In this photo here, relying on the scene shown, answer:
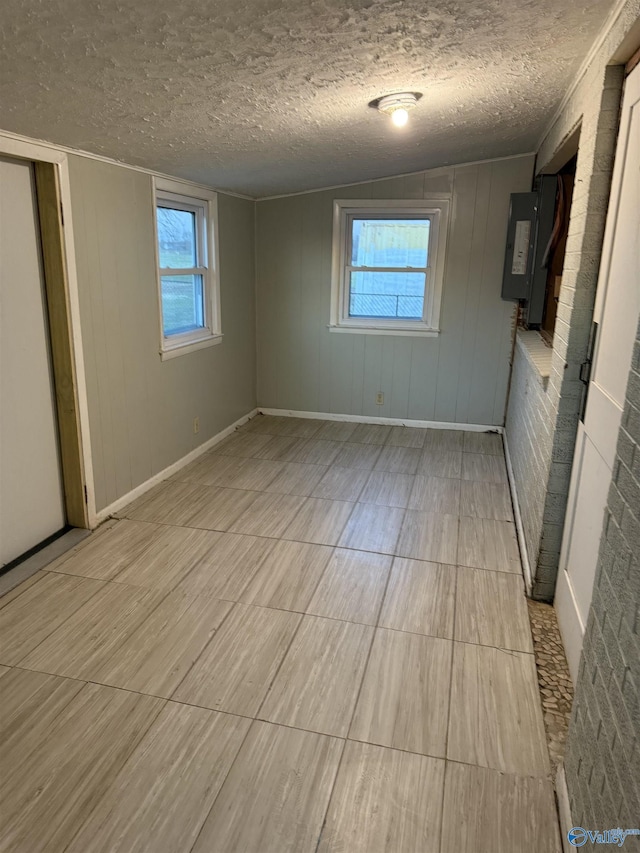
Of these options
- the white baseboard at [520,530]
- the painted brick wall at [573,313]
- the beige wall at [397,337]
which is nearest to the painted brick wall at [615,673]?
the painted brick wall at [573,313]

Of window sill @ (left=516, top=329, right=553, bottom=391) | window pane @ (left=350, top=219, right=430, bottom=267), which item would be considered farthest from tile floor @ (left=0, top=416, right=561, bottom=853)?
window pane @ (left=350, top=219, right=430, bottom=267)

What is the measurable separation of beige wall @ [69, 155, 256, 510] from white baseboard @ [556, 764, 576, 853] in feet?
8.51

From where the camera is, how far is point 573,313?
89.9 inches

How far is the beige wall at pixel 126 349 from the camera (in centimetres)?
302

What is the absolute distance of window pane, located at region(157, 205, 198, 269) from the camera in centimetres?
386

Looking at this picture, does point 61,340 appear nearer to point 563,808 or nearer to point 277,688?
point 277,688

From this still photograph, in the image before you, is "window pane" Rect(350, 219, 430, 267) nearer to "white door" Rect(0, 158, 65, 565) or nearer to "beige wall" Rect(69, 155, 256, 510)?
"beige wall" Rect(69, 155, 256, 510)

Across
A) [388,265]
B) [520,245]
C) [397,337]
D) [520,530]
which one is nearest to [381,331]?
[397,337]

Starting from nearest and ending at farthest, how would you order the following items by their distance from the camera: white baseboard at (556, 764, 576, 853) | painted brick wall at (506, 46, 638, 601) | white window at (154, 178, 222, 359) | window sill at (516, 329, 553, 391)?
1. white baseboard at (556, 764, 576, 853)
2. painted brick wall at (506, 46, 638, 601)
3. window sill at (516, 329, 553, 391)
4. white window at (154, 178, 222, 359)

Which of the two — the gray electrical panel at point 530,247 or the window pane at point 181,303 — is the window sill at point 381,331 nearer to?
the gray electrical panel at point 530,247

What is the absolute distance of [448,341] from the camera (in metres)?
5.07

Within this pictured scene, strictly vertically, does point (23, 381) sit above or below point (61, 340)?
below

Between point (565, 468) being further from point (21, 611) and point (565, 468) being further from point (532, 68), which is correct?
point (21, 611)

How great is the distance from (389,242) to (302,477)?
2354mm
